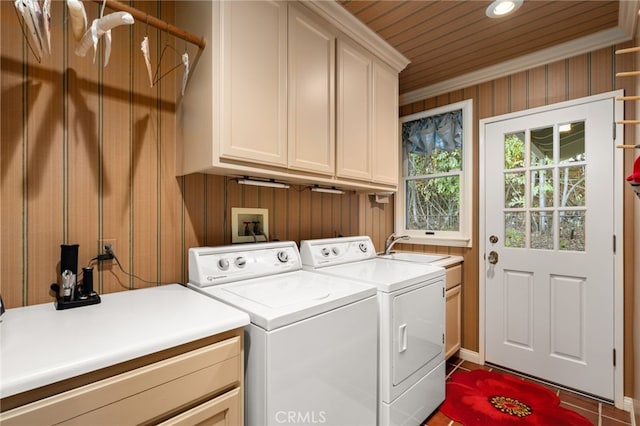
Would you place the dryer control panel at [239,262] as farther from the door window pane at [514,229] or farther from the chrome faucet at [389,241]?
the door window pane at [514,229]

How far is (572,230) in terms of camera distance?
7.13 feet

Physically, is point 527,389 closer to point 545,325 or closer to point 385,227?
point 545,325

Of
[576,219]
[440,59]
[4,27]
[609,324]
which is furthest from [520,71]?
[4,27]

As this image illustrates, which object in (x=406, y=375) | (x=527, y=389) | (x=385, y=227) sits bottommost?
(x=527, y=389)

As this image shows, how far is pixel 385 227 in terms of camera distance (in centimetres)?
300

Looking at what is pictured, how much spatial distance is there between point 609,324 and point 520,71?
194 cm

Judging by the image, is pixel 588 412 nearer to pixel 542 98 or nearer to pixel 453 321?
pixel 453 321

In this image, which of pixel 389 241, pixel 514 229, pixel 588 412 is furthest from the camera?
pixel 389 241

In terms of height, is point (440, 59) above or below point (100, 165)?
above

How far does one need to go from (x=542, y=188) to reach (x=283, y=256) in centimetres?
204

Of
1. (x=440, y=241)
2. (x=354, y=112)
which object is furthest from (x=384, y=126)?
(x=440, y=241)

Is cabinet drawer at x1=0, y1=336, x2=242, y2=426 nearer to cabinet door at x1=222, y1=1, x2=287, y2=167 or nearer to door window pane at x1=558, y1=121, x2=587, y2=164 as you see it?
cabinet door at x1=222, y1=1, x2=287, y2=167

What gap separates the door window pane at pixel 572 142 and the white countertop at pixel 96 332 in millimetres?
2493

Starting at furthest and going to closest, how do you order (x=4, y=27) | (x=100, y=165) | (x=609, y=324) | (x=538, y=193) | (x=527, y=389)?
(x=538, y=193) → (x=527, y=389) → (x=609, y=324) → (x=100, y=165) → (x=4, y=27)
